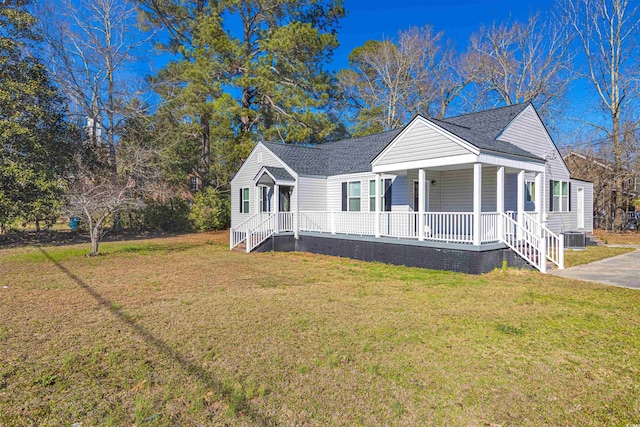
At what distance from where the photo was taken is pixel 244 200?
1884 cm

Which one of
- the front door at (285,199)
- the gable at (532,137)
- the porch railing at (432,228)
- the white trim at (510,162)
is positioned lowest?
the porch railing at (432,228)

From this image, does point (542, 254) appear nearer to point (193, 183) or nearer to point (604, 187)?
point (604, 187)

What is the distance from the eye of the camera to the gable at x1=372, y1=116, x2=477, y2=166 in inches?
397

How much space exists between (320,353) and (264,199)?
1360 centimetres

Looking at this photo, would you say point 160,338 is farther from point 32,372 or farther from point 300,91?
point 300,91

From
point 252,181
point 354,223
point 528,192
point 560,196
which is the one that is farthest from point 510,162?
point 252,181

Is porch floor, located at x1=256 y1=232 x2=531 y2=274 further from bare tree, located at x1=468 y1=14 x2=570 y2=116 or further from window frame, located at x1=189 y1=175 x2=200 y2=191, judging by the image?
bare tree, located at x1=468 y1=14 x2=570 y2=116

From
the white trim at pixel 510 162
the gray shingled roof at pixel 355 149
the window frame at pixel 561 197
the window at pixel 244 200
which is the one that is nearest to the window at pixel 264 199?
the window at pixel 244 200

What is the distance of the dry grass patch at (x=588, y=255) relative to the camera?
11106 mm

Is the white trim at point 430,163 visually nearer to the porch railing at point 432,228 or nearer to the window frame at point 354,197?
the porch railing at point 432,228

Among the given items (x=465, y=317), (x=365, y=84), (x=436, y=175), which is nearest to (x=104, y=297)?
(x=465, y=317)

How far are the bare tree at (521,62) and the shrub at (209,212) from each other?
2102cm

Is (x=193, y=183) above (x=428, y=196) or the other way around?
above

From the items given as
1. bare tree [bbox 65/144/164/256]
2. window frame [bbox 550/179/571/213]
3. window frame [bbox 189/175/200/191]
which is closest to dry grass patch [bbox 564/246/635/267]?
window frame [bbox 550/179/571/213]
